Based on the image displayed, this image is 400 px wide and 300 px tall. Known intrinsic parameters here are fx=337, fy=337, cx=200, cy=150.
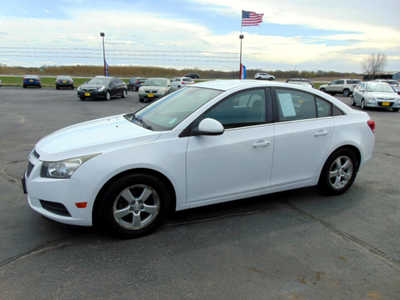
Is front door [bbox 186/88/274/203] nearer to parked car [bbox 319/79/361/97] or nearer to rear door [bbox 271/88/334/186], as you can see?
rear door [bbox 271/88/334/186]

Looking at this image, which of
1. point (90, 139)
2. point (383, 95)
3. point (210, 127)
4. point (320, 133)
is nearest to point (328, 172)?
point (320, 133)

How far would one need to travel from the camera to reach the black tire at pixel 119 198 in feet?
10.9

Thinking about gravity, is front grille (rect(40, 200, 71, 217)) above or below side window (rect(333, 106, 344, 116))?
below

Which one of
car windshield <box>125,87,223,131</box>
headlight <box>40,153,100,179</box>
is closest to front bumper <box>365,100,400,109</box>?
car windshield <box>125,87,223,131</box>

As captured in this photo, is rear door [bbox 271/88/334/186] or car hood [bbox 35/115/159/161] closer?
car hood [bbox 35/115/159/161]

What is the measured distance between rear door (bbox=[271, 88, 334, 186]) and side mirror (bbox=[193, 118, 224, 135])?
2.93 ft

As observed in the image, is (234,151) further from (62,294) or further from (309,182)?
(62,294)

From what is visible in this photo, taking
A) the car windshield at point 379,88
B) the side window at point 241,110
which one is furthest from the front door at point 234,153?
the car windshield at point 379,88

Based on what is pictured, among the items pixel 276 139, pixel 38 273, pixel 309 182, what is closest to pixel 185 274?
pixel 38 273

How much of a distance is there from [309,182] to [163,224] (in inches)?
80.3

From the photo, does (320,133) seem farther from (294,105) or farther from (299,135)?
(294,105)

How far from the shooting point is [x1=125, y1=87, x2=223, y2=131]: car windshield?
12.6 ft

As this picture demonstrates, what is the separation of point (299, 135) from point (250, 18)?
82.1ft

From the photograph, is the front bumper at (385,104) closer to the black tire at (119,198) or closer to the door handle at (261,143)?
the door handle at (261,143)
